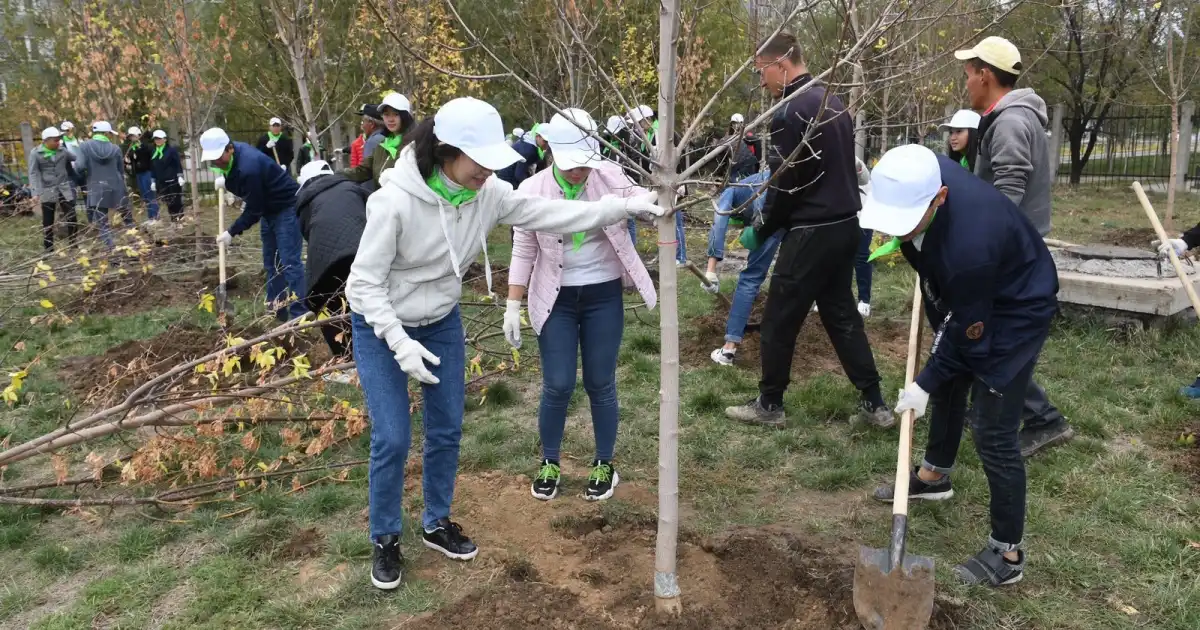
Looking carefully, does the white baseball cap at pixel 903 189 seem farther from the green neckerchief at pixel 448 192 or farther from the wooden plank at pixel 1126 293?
the wooden plank at pixel 1126 293

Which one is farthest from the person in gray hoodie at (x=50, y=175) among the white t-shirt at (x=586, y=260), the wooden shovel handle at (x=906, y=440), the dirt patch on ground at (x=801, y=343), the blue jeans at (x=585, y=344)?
the wooden shovel handle at (x=906, y=440)

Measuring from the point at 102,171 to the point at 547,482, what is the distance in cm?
1012

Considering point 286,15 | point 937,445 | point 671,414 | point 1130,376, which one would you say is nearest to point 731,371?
point 937,445

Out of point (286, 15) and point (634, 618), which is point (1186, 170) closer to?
point (286, 15)

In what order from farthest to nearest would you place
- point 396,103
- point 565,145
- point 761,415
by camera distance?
point 396,103
point 761,415
point 565,145

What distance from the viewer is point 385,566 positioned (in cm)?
317

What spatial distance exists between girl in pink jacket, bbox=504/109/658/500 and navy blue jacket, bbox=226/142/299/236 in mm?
3532

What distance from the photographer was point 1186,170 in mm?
15977

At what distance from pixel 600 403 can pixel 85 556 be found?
2307mm

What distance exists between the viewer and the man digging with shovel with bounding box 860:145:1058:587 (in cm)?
272

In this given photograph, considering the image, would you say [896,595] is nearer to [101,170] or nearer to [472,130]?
[472,130]

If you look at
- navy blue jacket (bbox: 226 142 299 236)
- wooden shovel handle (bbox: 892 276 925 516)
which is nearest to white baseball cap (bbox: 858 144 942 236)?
wooden shovel handle (bbox: 892 276 925 516)

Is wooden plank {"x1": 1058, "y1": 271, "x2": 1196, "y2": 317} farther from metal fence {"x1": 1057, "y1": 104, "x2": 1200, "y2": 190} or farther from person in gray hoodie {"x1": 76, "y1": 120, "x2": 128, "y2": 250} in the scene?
metal fence {"x1": 1057, "y1": 104, "x2": 1200, "y2": 190}

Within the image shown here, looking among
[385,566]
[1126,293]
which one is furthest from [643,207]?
[1126,293]
